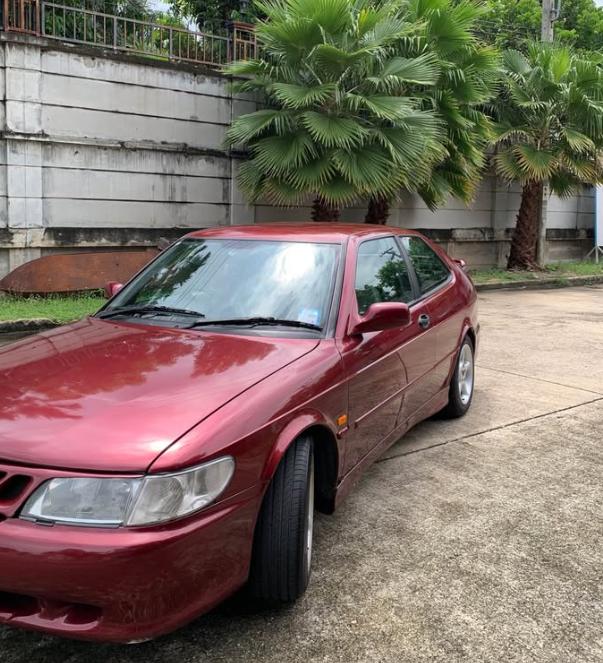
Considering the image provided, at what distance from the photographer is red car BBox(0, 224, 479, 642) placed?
2078 millimetres

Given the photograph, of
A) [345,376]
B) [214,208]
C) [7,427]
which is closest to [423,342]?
[345,376]

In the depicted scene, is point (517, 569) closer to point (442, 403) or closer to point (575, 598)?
point (575, 598)

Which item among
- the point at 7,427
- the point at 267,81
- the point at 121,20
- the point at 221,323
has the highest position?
the point at 121,20

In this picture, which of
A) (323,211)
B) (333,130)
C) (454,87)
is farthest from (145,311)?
(454,87)

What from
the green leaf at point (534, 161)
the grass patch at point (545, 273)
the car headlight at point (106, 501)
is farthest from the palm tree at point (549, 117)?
the car headlight at point (106, 501)

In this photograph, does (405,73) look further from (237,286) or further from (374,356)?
(374,356)

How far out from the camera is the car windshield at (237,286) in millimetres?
3381

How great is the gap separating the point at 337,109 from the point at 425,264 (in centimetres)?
639

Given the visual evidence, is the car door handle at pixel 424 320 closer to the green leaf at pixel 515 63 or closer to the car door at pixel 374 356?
the car door at pixel 374 356

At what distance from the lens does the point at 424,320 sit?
4.27 m

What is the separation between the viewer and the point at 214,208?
11961mm

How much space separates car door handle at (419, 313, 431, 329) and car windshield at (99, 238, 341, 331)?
80 centimetres

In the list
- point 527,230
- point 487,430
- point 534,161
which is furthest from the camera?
point 527,230

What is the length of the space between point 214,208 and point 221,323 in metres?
8.94
